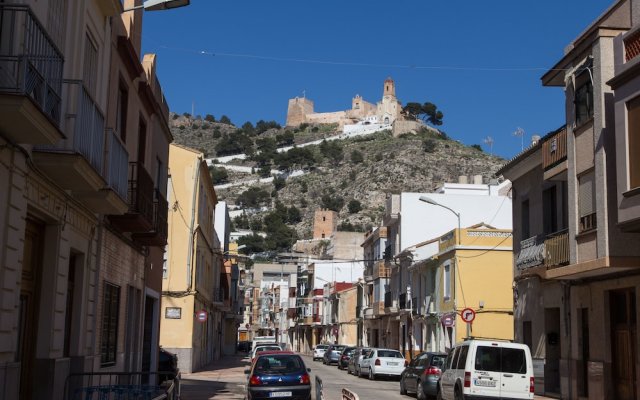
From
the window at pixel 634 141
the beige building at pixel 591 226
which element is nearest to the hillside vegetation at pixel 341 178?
the beige building at pixel 591 226

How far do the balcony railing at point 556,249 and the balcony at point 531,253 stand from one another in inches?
31.3

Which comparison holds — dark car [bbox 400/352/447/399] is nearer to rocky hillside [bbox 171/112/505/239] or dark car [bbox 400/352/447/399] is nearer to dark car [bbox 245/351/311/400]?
dark car [bbox 245/351/311/400]

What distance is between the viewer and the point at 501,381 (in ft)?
63.1

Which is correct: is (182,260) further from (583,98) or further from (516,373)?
(516,373)

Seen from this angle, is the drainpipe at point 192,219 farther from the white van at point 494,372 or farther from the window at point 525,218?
the white van at point 494,372

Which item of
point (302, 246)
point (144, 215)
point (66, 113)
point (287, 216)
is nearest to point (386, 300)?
point (144, 215)

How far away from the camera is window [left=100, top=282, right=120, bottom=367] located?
16.2m

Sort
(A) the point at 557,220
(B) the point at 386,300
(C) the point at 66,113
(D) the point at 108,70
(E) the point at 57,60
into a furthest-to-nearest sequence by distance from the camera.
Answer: (B) the point at 386,300
(A) the point at 557,220
(D) the point at 108,70
(C) the point at 66,113
(E) the point at 57,60

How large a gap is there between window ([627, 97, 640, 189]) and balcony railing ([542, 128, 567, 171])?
4906 mm

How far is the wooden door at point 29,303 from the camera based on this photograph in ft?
37.3

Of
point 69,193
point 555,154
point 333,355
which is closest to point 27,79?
point 69,193

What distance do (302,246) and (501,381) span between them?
394ft

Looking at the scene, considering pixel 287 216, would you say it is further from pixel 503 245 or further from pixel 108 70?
pixel 108 70

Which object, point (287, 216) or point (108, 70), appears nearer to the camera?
point (108, 70)
